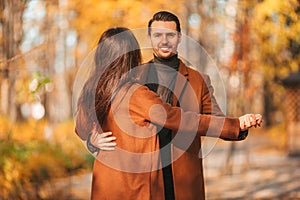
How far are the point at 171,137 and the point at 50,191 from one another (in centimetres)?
508

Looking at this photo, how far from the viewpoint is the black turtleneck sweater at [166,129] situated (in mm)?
3143

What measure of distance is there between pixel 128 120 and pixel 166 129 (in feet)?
0.77

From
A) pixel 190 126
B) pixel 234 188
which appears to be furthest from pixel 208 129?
pixel 234 188

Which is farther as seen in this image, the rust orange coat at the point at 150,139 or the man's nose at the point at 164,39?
the man's nose at the point at 164,39

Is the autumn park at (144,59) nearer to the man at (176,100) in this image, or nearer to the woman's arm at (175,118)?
the man at (176,100)

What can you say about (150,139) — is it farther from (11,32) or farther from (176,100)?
(11,32)

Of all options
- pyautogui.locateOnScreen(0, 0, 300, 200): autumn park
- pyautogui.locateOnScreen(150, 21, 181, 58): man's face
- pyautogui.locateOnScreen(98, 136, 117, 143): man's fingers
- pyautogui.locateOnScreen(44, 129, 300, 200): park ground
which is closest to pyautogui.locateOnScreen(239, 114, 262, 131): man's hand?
A: pyautogui.locateOnScreen(150, 21, 181, 58): man's face

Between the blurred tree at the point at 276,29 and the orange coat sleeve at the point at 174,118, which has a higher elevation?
the blurred tree at the point at 276,29

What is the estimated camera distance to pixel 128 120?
3033mm

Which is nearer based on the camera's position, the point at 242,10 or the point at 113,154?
the point at 113,154

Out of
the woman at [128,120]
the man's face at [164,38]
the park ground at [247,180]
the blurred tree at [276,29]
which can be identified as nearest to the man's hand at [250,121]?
the woman at [128,120]

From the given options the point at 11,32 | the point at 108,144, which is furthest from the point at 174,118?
the point at 11,32

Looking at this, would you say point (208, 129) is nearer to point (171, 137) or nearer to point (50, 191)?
point (171, 137)

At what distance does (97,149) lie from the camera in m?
3.20
